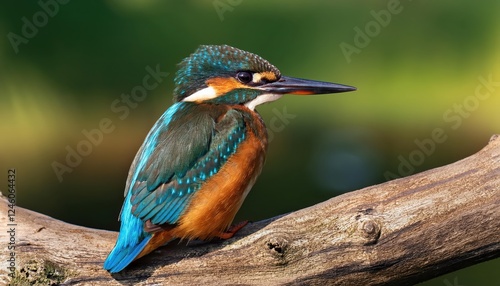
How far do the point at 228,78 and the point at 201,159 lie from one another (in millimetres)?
345

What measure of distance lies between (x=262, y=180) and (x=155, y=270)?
12.1 ft

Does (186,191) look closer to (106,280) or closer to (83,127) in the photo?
(106,280)

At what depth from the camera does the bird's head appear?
103 inches

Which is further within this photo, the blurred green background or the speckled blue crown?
the blurred green background

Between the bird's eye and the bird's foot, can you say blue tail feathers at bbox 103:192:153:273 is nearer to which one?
the bird's foot

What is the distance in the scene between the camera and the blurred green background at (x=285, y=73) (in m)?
5.99

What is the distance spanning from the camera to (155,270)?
2293mm

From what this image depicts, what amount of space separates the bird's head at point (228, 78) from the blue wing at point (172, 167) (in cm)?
10

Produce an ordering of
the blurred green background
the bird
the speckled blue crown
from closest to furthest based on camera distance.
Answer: the bird
the speckled blue crown
the blurred green background

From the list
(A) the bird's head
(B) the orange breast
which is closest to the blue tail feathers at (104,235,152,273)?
(B) the orange breast

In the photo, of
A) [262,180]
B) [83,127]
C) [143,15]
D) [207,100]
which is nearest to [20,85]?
[83,127]

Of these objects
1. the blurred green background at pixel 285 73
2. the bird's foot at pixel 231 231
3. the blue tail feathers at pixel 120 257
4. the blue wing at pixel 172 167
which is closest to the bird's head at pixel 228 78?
the blue wing at pixel 172 167

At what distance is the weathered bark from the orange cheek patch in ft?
1.74

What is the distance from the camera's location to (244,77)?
2.64 metres
